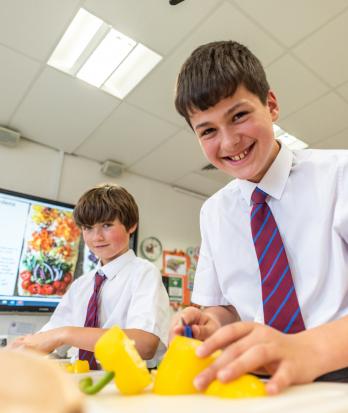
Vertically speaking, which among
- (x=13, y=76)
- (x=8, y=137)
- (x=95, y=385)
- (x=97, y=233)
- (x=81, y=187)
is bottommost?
(x=95, y=385)

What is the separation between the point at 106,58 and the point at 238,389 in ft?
6.18

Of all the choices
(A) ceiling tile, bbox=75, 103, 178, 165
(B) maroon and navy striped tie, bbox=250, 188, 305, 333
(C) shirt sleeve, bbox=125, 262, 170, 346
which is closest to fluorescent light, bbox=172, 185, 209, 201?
(A) ceiling tile, bbox=75, 103, 178, 165

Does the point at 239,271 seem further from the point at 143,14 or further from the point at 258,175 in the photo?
the point at 143,14

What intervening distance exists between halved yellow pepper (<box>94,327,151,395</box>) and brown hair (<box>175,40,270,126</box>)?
57 cm

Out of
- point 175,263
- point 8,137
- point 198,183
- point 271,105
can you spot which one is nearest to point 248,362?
point 271,105

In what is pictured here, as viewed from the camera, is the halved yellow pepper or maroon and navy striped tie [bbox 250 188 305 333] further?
maroon and navy striped tie [bbox 250 188 305 333]

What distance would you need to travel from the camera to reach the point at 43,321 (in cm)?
221

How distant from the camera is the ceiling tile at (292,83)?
1.78 meters

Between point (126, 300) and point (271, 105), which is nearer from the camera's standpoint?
point (271, 105)

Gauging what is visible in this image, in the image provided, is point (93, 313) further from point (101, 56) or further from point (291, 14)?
point (291, 14)

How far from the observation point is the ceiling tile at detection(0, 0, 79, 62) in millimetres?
1416

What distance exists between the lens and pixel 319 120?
87.9 inches

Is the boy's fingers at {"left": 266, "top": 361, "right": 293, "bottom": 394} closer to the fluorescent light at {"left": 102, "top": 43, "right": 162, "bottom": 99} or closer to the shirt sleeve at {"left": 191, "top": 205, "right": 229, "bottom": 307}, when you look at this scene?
the shirt sleeve at {"left": 191, "top": 205, "right": 229, "bottom": 307}

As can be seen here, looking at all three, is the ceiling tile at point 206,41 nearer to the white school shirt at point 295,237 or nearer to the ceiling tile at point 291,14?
the ceiling tile at point 291,14
